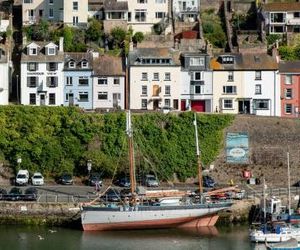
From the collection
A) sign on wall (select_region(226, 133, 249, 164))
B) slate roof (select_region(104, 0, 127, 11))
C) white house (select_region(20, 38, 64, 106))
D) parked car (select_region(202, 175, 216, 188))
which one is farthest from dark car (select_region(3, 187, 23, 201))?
slate roof (select_region(104, 0, 127, 11))

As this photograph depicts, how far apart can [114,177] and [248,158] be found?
8.05 meters

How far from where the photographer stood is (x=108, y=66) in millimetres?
72125

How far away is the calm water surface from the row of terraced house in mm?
16278

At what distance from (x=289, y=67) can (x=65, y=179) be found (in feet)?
62.3

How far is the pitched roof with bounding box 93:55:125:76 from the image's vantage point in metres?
71.7

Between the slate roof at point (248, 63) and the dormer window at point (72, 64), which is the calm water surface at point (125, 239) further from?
the dormer window at point (72, 64)

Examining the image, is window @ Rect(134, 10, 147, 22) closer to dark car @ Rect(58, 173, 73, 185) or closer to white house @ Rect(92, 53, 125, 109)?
white house @ Rect(92, 53, 125, 109)

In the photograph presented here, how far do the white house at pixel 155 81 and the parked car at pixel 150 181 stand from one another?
978 centimetres

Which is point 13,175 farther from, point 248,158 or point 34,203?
point 248,158

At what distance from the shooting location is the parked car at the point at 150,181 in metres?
62.3

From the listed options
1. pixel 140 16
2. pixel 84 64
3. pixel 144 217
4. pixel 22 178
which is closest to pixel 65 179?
pixel 22 178

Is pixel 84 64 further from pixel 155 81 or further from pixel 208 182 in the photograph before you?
pixel 208 182

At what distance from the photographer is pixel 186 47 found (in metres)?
→ 76.6

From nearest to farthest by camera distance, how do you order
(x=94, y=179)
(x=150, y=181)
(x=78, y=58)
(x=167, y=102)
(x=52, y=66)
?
(x=150, y=181) < (x=94, y=179) < (x=52, y=66) < (x=167, y=102) < (x=78, y=58)
